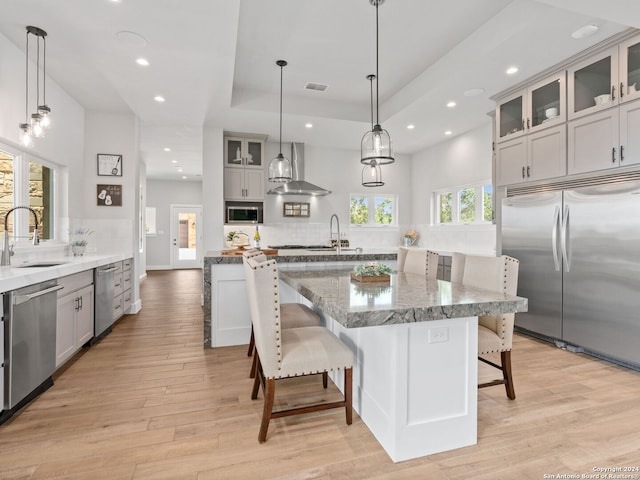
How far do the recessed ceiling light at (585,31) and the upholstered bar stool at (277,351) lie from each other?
316 centimetres

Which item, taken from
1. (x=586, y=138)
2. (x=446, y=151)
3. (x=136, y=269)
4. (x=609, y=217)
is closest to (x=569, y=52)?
(x=586, y=138)

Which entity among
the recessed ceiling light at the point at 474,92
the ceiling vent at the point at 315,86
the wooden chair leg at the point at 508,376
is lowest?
the wooden chair leg at the point at 508,376

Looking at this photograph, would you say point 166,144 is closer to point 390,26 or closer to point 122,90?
point 122,90

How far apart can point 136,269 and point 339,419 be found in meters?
4.13

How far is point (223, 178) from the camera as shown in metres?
5.64

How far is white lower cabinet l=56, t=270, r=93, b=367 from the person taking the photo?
9.06 ft

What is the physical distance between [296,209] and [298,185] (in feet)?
1.82

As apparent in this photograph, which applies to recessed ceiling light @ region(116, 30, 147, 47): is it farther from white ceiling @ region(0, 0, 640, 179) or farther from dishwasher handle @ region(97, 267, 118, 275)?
dishwasher handle @ region(97, 267, 118, 275)

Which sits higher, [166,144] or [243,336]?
[166,144]

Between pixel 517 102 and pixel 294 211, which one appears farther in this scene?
pixel 294 211

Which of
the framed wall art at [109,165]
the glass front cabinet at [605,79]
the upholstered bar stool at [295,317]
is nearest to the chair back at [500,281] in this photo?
the upholstered bar stool at [295,317]

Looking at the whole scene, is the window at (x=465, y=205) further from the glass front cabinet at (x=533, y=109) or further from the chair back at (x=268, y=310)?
the chair back at (x=268, y=310)

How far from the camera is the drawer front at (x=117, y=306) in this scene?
4.04 m

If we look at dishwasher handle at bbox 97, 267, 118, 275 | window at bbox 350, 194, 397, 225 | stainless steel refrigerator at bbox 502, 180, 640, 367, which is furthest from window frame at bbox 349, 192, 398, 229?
dishwasher handle at bbox 97, 267, 118, 275
